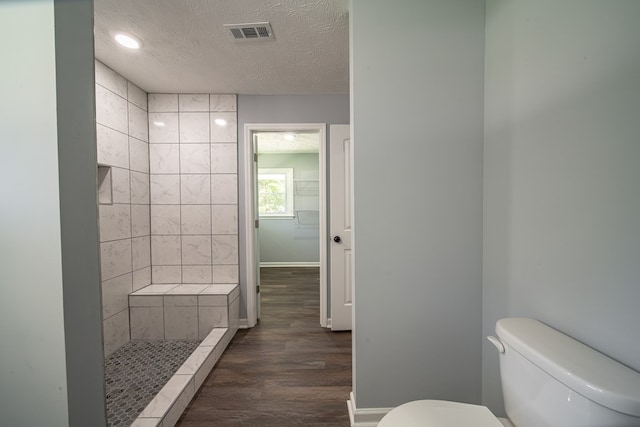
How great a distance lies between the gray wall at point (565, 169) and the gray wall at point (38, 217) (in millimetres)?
1501

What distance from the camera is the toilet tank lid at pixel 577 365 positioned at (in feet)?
1.87

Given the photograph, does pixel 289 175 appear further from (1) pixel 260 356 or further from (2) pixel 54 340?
(2) pixel 54 340

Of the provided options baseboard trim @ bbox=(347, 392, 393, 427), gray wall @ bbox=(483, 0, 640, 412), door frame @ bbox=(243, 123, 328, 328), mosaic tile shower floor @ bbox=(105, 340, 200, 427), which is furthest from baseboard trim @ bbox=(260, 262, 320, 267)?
gray wall @ bbox=(483, 0, 640, 412)

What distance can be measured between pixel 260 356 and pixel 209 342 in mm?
422

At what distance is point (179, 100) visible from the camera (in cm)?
240

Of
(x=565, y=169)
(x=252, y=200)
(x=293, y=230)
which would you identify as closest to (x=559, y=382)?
(x=565, y=169)

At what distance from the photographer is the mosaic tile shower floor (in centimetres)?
144

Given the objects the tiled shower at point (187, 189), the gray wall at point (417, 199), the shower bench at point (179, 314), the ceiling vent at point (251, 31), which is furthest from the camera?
the tiled shower at point (187, 189)

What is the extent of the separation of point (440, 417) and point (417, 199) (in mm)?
883

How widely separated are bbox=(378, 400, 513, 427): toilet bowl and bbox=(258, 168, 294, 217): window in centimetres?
437

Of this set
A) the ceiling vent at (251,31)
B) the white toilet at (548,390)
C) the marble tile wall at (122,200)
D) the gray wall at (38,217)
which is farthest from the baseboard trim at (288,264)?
the gray wall at (38,217)

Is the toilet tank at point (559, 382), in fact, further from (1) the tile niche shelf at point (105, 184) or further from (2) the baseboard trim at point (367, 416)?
(1) the tile niche shelf at point (105, 184)

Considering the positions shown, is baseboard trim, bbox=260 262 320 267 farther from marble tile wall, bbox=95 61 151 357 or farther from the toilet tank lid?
the toilet tank lid

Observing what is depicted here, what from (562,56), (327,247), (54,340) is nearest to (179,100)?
(327,247)
